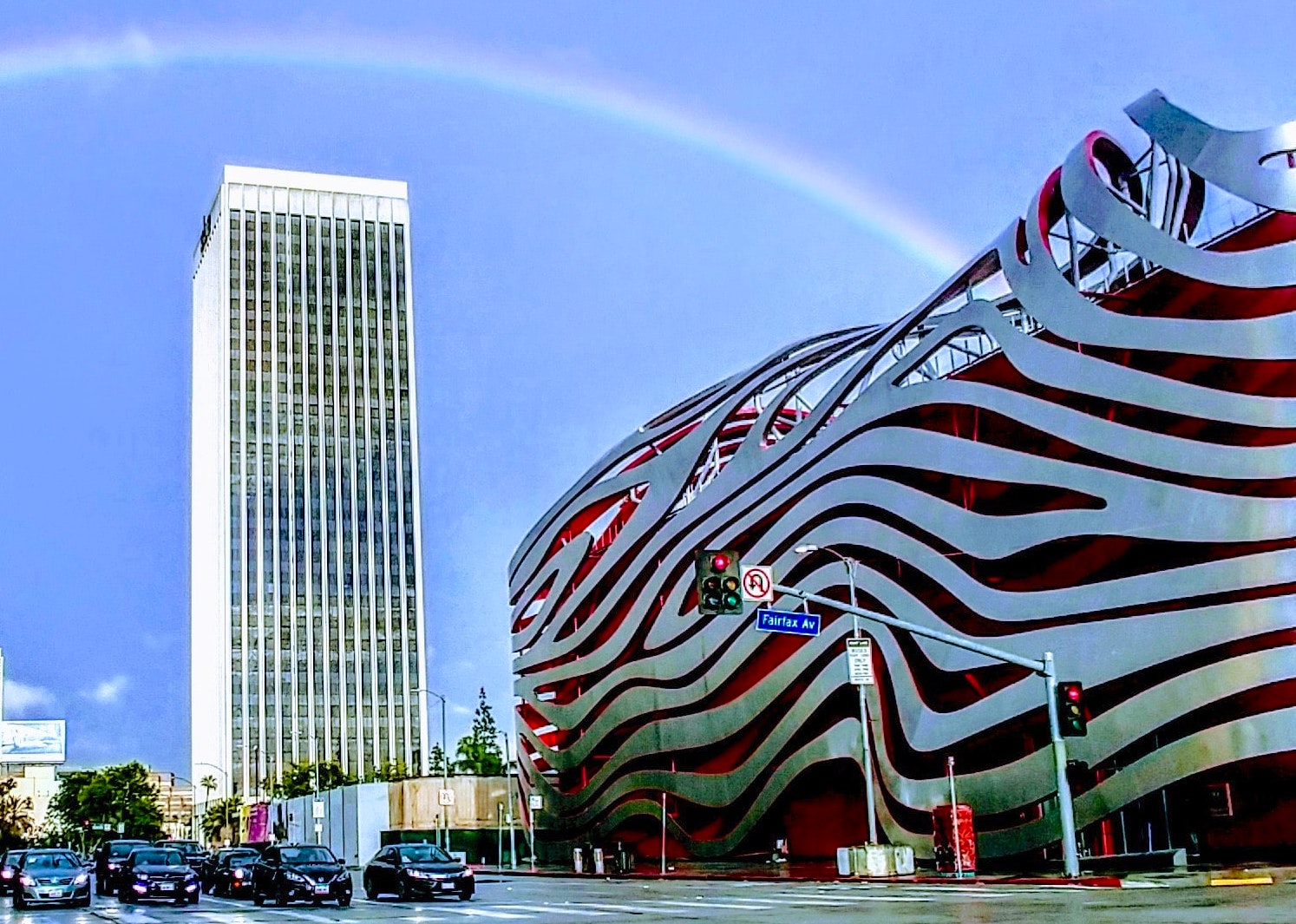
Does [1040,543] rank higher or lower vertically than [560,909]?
higher

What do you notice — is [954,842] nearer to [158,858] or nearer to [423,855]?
[423,855]

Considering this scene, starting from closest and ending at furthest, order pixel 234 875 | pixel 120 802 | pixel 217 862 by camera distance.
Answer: pixel 234 875
pixel 217 862
pixel 120 802

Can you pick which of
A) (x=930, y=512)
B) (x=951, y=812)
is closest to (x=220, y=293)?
(x=930, y=512)

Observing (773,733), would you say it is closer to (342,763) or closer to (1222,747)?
(1222,747)

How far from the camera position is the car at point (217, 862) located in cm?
5278

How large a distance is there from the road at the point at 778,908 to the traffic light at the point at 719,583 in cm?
543

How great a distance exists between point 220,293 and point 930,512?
13420 cm

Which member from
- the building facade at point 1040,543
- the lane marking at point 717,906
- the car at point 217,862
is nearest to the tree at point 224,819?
the building facade at point 1040,543

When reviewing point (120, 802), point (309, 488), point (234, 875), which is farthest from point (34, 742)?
point (234, 875)

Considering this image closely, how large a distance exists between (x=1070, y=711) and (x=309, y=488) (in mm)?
149027

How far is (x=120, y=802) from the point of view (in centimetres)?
16388

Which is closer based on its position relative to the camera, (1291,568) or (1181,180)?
(1291,568)

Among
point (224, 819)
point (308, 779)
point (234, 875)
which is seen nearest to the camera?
point (234, 875)

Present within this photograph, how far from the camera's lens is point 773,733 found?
224 feet
